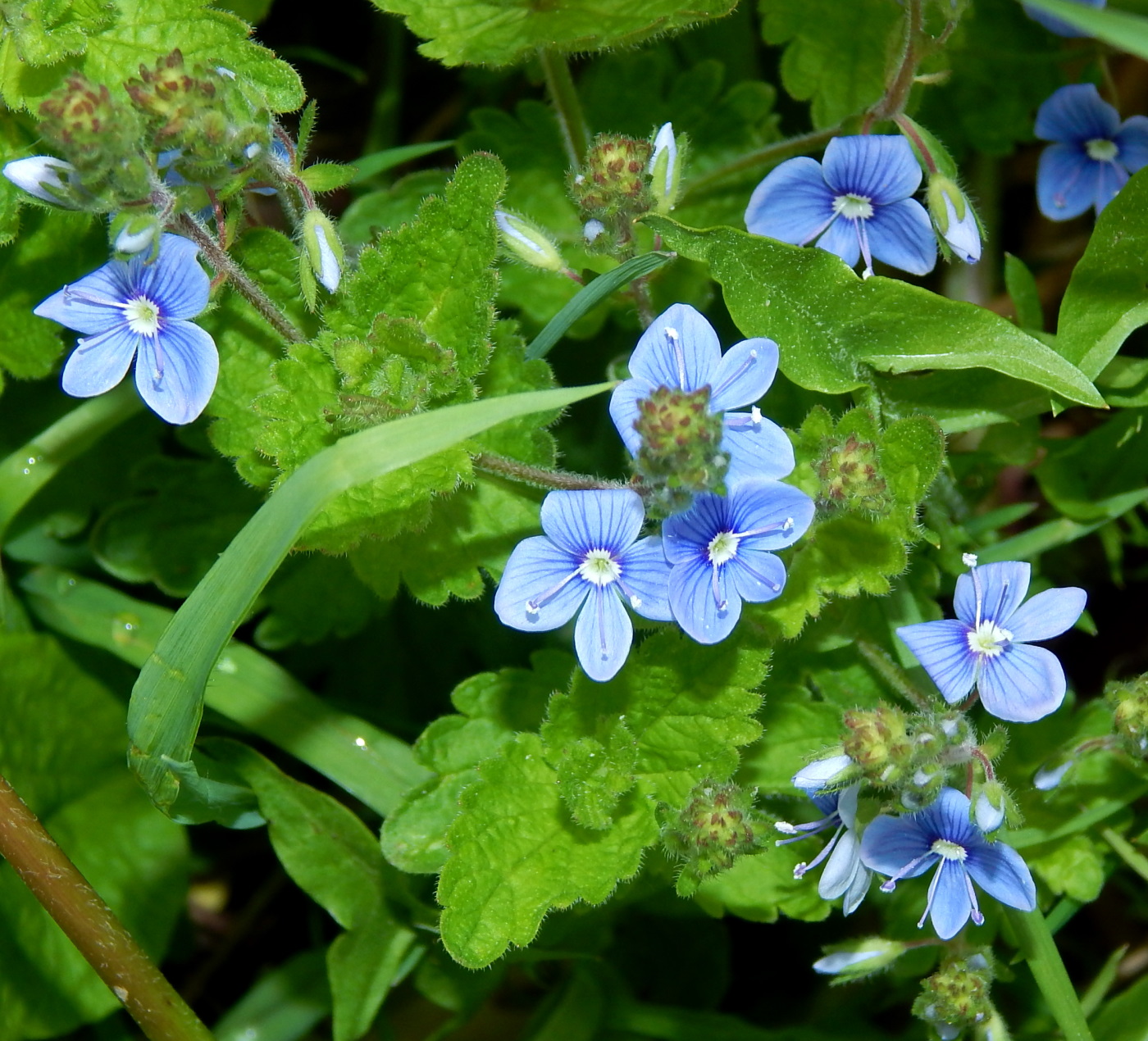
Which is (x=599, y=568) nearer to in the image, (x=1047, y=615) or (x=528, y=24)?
(x=1047, y=615)

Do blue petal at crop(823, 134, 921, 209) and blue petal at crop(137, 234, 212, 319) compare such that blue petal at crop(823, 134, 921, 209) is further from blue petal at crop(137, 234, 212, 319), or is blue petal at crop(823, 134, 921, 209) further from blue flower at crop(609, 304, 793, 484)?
blue petal at crop(137, 234, 212, 319)

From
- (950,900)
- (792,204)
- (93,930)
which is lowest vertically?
(950,900)

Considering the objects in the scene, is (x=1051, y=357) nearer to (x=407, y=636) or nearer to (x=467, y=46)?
(x=467, y=46)

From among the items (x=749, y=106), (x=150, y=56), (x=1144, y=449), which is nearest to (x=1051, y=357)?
(x=1144, y=449)

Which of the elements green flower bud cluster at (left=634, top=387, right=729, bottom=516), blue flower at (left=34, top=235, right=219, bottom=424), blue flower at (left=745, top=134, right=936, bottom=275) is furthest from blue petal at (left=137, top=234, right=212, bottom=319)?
blue flower at (left=745, top=134, right=936, bottom=275)

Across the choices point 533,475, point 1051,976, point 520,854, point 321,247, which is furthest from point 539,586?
point 1051,976

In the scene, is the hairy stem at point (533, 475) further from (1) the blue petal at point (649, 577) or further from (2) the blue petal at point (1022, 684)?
(2) the blue petal at point (1022, 684)
